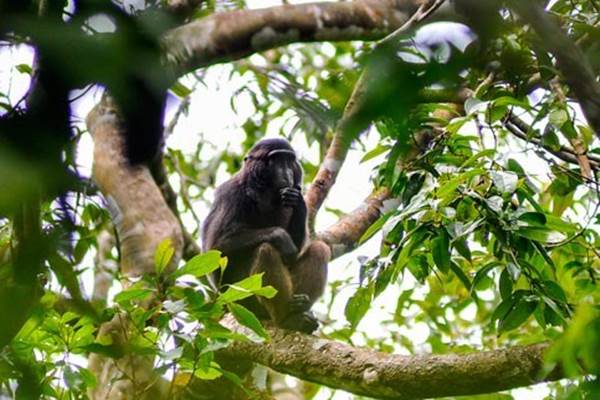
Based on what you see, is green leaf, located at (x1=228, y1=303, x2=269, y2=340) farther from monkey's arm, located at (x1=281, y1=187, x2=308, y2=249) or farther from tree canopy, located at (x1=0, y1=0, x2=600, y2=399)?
monkey's arm, located at (x1=281, y1=187, x2=308, y2=249)

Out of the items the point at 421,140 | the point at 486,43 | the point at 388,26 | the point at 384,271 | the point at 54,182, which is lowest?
the point at 54,182

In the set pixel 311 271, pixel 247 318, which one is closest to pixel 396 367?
pixel 247 318

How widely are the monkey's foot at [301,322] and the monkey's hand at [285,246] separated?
797mm

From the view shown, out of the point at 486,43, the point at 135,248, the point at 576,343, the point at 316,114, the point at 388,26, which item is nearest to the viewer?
the point at 486,43

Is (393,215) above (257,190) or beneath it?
beneath

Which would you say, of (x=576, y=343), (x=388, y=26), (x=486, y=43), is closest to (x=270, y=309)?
(x=388, y=26)

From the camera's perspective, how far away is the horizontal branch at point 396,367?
157 inches

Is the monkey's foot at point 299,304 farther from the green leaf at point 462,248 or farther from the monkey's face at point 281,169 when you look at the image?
the green leaf at point 462,248

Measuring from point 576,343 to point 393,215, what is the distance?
2803mm

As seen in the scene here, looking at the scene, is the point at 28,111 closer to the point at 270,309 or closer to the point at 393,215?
the point at 393,215

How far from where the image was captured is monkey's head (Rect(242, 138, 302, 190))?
299 inches

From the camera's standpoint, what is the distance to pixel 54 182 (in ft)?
3.63

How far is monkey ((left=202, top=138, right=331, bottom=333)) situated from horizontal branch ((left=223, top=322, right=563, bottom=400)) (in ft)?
3.07

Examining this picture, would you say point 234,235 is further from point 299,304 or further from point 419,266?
point 419,266
